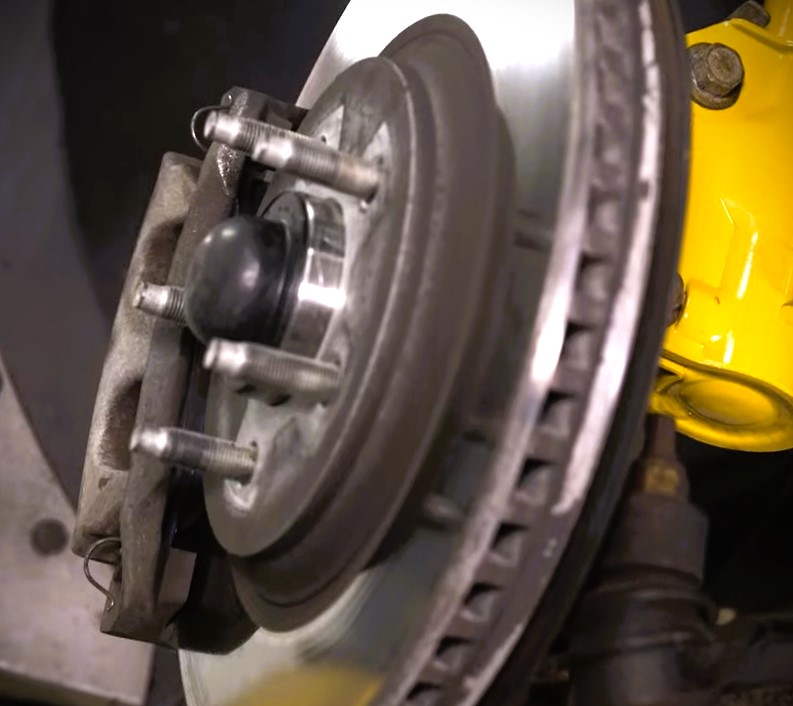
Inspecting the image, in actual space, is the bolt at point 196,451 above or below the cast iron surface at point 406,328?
below

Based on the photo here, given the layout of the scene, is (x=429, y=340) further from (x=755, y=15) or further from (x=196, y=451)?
(x=755, y=15)

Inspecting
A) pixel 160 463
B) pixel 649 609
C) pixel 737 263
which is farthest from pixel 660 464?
pixel 160 463

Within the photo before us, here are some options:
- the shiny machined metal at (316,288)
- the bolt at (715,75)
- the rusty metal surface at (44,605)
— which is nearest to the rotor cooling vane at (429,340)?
the shiny machined metal at (316,288)

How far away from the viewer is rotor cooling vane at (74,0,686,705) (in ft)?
1.23

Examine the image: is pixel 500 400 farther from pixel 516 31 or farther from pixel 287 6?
pixel 287 6

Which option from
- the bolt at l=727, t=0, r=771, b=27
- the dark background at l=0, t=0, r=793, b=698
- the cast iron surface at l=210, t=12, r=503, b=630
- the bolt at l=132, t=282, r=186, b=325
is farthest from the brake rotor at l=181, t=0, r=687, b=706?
the dark background at l=0, t=0, r=793, b=698

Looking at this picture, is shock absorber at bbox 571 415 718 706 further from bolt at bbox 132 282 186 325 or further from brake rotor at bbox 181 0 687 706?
bolt at bbox 132 282 186 325

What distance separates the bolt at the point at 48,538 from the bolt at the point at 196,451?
54 cm

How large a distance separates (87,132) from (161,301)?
48 cm

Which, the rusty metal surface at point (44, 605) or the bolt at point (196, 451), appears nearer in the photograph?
the bolt at point (196, 451)

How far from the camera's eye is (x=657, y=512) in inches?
18.1

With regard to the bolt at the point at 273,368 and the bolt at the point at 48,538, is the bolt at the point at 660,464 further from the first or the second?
the bolt at the point at 48,538

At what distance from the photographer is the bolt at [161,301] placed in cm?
58

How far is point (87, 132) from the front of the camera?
3.25ft
